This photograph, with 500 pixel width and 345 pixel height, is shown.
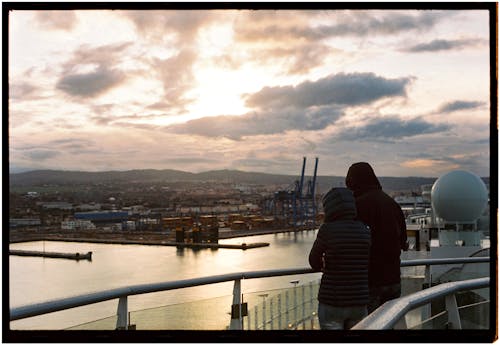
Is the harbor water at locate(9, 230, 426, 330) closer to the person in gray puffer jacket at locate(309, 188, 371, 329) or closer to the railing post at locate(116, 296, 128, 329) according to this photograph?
the railing post at locate(116, 296, 128, 329)

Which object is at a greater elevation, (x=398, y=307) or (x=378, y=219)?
(x=378, y=219)

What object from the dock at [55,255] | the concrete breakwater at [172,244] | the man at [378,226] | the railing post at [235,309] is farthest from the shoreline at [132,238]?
the man at [378,226]

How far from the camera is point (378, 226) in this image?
2277 mm

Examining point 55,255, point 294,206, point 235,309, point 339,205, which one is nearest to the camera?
point 339,205

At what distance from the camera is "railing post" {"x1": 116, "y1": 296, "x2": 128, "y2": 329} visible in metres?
2.16

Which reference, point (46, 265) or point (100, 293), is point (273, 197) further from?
point (100, 293)

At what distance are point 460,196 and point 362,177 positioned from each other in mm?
12093

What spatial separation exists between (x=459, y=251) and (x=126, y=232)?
43776 mm

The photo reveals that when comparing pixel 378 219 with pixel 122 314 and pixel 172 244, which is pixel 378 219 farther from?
pixel 172 244

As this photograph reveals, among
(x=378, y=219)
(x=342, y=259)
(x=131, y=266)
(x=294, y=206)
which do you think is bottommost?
(x=131, y=266)

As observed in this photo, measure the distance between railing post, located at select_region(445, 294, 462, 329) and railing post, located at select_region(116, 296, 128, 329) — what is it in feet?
3.96

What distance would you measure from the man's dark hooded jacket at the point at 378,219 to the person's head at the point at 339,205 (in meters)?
0.26

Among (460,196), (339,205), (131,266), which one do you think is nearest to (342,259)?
(339,205)

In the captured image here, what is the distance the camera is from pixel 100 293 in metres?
2.18
